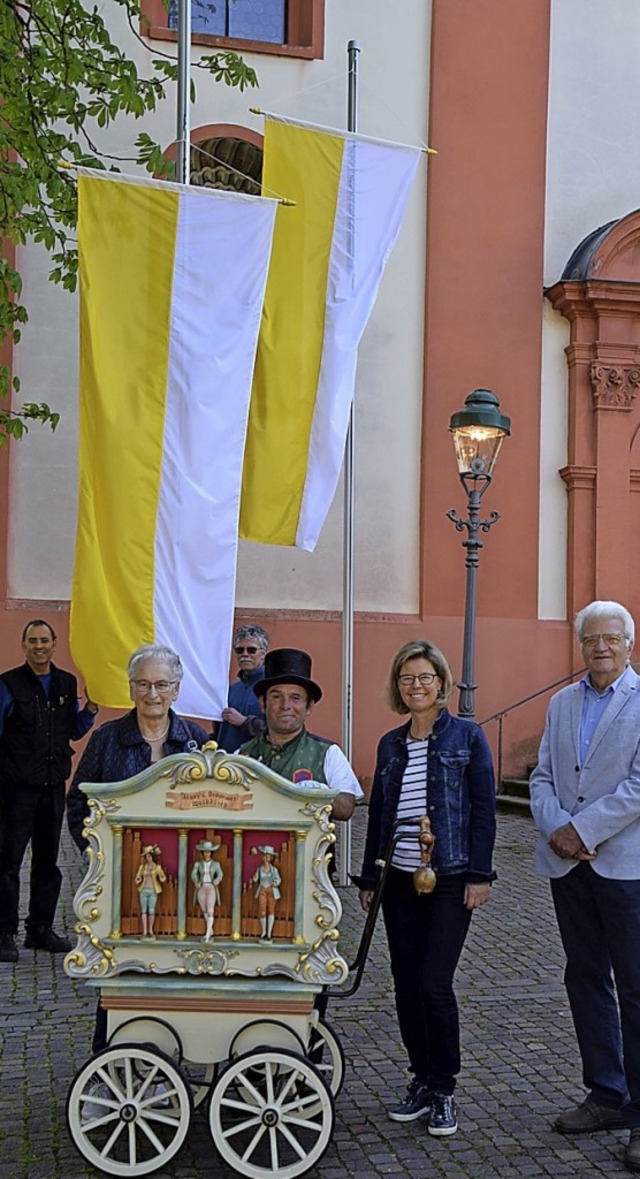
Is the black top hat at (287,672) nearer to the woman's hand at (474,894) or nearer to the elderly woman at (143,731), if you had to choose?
the elderly woman at (143,731)

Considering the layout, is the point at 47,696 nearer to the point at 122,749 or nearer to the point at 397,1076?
the point at 122,749

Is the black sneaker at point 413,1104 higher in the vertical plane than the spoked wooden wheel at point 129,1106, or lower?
lower

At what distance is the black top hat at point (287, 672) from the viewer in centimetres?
480

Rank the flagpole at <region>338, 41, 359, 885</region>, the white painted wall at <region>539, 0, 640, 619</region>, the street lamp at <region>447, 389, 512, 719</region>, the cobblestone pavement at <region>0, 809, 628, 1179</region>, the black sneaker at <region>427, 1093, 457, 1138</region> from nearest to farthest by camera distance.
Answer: the cobblestone pavement at <region>0, 809, 628, 1179</region> < the black sneaker at <region>427, 1093, 457, 1138</region> < the flagpole at <region>338, 41, 359, 885</region> < the street lamp at <region>447, 389, 512, 719</region> < the white painted wall at <region>539, 0, 640, 619</region>

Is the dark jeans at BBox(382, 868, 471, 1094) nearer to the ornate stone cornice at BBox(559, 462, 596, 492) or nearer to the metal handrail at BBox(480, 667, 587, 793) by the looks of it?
the metal handrail at BBox(480, 667, 587, 793)

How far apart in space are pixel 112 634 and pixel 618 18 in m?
10.6

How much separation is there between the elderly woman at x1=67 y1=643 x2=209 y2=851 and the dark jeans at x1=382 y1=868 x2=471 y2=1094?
931 mm

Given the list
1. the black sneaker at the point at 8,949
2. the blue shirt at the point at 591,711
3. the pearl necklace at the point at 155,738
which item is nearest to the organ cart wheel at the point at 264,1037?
the pearl necklace at the point at 155,738

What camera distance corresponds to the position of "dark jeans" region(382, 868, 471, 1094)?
4.49 meters

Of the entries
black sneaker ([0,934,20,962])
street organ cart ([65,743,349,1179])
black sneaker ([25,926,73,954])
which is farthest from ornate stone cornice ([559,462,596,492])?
street organ cart ([65,743,349,1179])

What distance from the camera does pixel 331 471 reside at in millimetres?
6531

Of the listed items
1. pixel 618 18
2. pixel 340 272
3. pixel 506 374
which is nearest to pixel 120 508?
pixel 340 272

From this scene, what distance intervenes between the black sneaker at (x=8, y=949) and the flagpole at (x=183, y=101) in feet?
13.6

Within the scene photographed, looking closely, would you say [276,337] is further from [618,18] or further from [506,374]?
[618,18]
